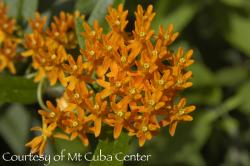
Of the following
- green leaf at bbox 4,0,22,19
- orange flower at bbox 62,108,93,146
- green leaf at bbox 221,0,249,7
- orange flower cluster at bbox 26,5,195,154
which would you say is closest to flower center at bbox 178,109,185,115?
orange flower cluster at bbox 26,5,195,154

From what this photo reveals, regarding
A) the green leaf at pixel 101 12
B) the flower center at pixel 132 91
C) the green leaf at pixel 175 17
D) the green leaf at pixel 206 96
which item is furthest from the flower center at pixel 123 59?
the green leaf at pixel 206 96

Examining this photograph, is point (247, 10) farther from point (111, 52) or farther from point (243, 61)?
point (111, 52)

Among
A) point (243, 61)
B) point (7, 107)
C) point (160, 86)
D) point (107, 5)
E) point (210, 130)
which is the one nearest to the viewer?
point (160, 86)

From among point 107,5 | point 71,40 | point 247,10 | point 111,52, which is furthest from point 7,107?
point 247,10

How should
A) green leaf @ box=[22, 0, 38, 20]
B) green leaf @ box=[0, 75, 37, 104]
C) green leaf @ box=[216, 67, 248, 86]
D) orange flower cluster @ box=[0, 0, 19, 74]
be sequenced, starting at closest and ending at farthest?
green leaf @ box=[0, 75, 37, 104], orange flower cluster @ box=[0, 0, 19, 74], green leaf @ box=[22, 0, 38, 20], green leaf @ box=[216, 67, 248, 86]

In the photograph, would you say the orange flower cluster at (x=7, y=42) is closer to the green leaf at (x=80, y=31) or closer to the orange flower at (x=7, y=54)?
the orange flower at (x=7, y=54)

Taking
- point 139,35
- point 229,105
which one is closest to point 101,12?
point 139,35

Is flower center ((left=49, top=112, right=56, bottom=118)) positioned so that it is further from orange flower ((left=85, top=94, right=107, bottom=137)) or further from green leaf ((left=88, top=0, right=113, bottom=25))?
green leaf ((left=88, top=0, right=113, bottom=25))
